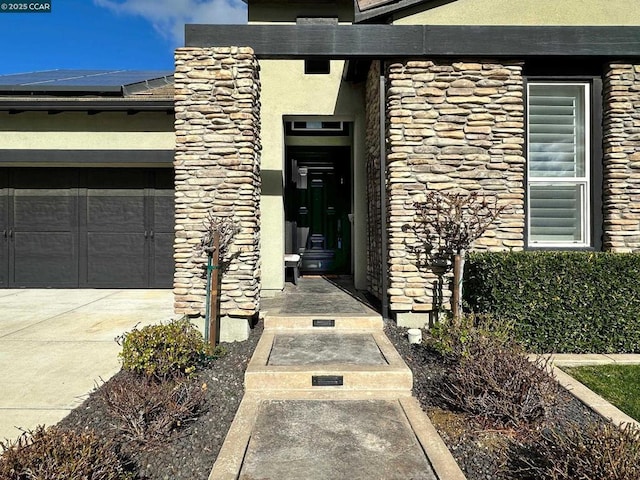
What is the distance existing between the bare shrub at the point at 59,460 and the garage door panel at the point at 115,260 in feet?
24.8

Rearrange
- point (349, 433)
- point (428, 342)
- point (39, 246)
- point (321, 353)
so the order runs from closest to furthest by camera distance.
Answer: point (349, 433) → point (321, 353) → point (428, 342) → point (39, 246)

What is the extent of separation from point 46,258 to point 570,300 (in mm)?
10323

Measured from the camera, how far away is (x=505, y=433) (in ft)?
8.84

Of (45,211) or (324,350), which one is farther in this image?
(45,211)

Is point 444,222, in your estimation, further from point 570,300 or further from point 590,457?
point 590,457

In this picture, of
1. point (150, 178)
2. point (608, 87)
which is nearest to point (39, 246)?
point (150, 178)

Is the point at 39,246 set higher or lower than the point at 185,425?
higher

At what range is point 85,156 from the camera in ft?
27.8

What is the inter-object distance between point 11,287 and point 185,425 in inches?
350

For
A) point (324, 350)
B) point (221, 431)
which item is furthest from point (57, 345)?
point (324, 350)

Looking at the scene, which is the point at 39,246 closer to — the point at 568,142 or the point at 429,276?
the point at 429,276

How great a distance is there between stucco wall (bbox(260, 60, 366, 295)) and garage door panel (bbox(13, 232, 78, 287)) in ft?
17.2

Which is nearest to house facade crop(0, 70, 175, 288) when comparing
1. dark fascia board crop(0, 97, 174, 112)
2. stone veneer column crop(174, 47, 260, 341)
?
dark fascia board crop(0, 97, 174, 112)

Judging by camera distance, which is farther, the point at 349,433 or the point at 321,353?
the point at 321,353
